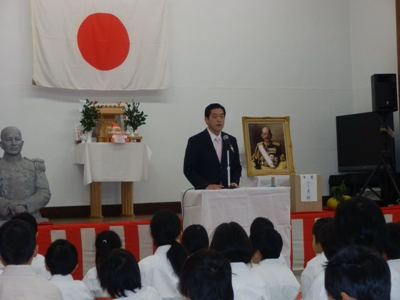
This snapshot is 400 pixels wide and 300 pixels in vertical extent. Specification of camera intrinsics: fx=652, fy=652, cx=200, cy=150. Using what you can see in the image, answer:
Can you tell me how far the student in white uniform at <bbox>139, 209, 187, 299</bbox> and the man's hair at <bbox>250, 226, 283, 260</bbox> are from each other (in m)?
0.42

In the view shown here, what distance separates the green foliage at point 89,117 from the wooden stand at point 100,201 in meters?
0.73

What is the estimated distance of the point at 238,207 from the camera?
5188mm

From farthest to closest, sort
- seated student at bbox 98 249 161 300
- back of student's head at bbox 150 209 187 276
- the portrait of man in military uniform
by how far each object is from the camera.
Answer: the portrait of man in military uniform, back of student's head at bbox 150 209 187 276, seated student at bbox 98 249 161 300

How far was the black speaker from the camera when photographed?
8.01 meters

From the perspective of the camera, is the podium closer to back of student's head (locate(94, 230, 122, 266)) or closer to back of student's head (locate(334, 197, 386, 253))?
back of student's head (locate(94, 230, 122, 266))

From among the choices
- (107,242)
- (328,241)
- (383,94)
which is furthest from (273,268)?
(383,94)

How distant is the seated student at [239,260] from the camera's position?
270 cm

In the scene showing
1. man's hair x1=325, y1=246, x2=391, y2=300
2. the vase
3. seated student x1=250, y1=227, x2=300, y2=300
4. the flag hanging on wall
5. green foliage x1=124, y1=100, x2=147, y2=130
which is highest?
the flag hanging on wall

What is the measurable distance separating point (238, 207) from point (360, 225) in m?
2.86

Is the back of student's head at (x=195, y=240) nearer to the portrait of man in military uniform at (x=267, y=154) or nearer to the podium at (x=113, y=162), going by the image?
the podium at (x=113, y=162)

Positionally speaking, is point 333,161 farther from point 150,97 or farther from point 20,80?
point 20,80

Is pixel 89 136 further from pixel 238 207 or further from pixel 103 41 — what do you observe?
pixel 238 207

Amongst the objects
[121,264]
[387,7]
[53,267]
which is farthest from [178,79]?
[121,264]

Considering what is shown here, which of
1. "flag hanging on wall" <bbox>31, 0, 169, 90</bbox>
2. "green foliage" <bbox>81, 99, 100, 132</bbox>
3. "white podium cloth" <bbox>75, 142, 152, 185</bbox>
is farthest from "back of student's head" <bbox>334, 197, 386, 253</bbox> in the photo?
"flag hanging on wall" <bbox>31, 0, 169, 90</bbox>
